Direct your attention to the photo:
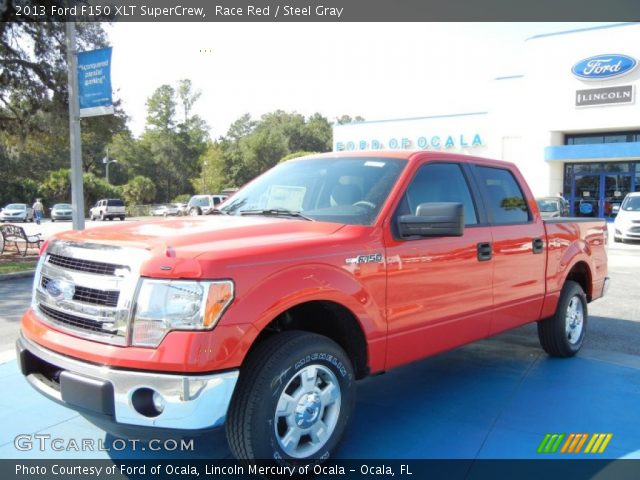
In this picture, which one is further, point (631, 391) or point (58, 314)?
point (631, 391)

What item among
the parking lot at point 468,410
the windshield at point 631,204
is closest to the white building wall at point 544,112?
the windshield at point 631,204

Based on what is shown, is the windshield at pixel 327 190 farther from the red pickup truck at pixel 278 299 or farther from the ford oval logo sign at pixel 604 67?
the ford oval logo sign at pixel 604 67

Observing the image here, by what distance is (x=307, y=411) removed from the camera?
3.09m

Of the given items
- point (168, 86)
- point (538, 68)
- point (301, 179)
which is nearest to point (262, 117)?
point (168, 86)

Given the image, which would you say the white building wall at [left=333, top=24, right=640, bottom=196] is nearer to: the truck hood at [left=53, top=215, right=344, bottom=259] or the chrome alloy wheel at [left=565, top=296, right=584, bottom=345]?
the chrome alloy wheel at [left=565, top=296, right=584, bottom=345]

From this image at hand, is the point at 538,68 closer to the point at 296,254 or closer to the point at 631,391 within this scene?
the point at 631,391

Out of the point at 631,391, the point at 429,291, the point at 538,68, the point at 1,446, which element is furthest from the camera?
the point at 538,68

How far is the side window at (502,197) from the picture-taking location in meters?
4.71

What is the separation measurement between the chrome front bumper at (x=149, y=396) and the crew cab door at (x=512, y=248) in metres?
2.62

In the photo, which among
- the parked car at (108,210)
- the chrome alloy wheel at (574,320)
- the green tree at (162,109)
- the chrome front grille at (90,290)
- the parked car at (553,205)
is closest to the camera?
the chrome front grille at (90,290)

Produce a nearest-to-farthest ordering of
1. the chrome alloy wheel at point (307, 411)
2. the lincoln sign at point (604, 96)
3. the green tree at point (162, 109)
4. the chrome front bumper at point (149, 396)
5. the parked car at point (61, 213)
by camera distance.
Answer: the chrome front bumper at point (149, 396) → the chrome alloy wheel at point (307, 411) → the lincoln sign at point (604, 96) → the parked car at point (61, 213) → the green tree at point (162, 109)

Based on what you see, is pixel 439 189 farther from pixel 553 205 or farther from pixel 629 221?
pixel 629 221

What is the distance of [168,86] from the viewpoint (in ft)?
269

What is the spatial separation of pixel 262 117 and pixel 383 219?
104m
